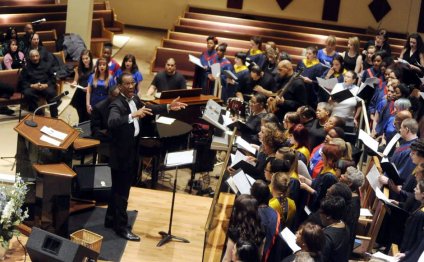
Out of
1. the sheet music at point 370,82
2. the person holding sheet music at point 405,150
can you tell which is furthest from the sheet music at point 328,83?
the person holding sheet music at point 405,150

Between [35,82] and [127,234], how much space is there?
14.1ft

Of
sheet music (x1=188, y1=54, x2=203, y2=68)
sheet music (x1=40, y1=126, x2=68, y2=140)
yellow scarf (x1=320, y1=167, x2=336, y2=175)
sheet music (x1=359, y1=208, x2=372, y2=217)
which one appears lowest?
sheet music (x1=359, y1=208, x2=372, y2=217)

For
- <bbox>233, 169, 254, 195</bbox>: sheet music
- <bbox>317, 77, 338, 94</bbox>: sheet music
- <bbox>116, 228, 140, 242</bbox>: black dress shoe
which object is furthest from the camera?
<bbox>317, 77, 338, 94</bbox>: sheet music

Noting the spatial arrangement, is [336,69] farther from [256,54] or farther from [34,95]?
[34,95]

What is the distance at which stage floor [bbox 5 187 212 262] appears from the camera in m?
7.38

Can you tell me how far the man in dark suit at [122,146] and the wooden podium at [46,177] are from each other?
0.42 meters

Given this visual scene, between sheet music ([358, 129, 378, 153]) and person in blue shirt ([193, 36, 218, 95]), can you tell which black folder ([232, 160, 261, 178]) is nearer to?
sheet music ([358, 129, 378, 153])

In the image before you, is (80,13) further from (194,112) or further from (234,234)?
(234,234)

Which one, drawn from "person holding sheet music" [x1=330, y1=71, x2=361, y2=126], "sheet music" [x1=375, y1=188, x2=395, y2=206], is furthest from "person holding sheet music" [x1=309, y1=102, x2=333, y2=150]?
"sheet music" [x1=375, y1=188, x2=395, y2=206]

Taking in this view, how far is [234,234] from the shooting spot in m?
5.64

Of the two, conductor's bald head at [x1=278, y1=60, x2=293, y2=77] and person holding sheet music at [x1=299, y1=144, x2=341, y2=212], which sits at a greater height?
conductor's bald head at [x1=278, y1=60, x2=293, y2=77]

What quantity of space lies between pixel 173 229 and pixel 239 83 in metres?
3.64

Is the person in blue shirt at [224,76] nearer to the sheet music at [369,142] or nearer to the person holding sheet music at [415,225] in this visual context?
the sheet music at [369,142]

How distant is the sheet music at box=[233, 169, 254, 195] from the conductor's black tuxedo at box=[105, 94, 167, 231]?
1424 millimetres
